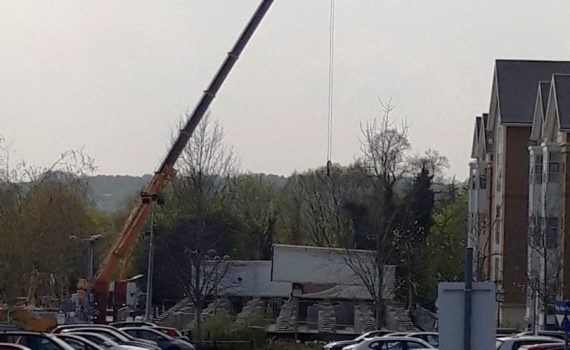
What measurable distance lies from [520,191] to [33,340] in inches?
1772

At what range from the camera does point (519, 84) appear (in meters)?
69.9

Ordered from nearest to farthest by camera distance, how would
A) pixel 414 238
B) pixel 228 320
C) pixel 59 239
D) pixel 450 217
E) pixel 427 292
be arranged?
pixel 228 320 < pixel 59 239 < pixel 414 238 < pixel 427 292 < pixel 450 217

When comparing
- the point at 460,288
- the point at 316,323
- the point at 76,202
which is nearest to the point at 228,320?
the point at 316,323

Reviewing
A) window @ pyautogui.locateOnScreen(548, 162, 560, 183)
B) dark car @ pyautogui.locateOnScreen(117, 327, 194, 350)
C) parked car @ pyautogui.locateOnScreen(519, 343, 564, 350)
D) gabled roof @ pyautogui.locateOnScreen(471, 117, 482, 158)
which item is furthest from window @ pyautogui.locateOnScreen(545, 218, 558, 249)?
parked car @ pyautogui.locateOnScreen(519, 343, 564, 350)

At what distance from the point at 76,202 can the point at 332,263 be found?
54.6 ft

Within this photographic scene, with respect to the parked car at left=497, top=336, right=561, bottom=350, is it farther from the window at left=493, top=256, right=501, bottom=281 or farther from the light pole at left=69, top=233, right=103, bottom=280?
the window at left=493, top=256, right=501, bottom=281

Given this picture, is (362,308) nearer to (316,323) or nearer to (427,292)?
(316,323)

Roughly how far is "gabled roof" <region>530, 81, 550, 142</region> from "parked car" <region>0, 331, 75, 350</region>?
40064 mm

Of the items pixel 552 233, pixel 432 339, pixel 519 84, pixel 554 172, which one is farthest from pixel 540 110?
pixel 432 339

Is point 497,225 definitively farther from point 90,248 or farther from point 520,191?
point 90,248

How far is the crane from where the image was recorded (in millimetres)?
54094

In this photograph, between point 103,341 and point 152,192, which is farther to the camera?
point 152,192

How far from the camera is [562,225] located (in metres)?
58.7

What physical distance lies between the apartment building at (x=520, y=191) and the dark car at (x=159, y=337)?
1936cm
